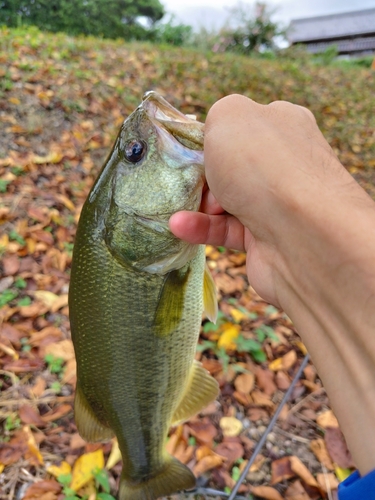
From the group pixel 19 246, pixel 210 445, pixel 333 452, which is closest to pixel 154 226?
pixel 210 445

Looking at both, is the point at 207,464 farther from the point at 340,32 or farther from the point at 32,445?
the point at 340,32

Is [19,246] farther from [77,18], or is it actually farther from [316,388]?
[77,18]

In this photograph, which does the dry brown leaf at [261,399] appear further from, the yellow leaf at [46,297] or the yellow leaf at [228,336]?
the yellow leaf at [46,297]

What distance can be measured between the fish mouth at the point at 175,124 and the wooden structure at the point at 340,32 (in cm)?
2349

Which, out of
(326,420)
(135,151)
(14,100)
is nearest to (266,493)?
(326,420)

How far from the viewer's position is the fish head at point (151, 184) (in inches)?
55.8

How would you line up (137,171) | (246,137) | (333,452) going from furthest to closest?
(333,452), (137,171), (246,137)

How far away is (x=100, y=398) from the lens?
66.7 inches

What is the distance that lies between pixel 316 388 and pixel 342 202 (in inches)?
87.4

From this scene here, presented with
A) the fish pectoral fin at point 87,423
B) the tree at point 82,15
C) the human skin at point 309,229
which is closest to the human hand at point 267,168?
the human skin at point 309,229

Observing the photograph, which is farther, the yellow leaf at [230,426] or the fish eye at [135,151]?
the yellow leaf at [230,426]

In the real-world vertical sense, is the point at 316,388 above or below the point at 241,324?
below

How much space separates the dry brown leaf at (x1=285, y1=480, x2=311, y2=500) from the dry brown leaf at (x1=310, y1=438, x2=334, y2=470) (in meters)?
0.23

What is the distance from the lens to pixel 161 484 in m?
1.84
